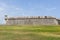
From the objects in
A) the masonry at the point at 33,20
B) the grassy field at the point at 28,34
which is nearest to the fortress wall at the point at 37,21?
the masonry at the point at 33,20

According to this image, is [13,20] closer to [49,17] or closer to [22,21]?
[22,21]

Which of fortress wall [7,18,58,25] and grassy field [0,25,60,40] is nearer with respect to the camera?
grassy field [0,25,60,40]

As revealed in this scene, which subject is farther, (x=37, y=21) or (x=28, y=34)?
(x=37, y=21)

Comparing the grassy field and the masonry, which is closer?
the grassy field

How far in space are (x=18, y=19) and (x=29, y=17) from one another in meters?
3.38

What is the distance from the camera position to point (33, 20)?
45375 millimetres

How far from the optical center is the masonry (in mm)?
45031

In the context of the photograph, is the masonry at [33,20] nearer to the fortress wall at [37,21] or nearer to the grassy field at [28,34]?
the fortress wall at [37,21]

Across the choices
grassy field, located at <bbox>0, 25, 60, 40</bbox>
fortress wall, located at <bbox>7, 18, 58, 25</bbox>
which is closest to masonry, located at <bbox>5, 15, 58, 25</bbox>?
fortress wall, located at <bbox>7, 18, 58, 25</bbox>

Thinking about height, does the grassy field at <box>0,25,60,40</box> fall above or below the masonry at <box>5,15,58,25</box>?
below

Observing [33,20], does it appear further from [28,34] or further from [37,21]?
[28,34]

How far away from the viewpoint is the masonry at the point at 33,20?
45.0m

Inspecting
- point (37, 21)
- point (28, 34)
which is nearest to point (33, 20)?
point (37, 21)

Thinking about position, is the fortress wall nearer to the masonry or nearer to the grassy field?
the masonry
